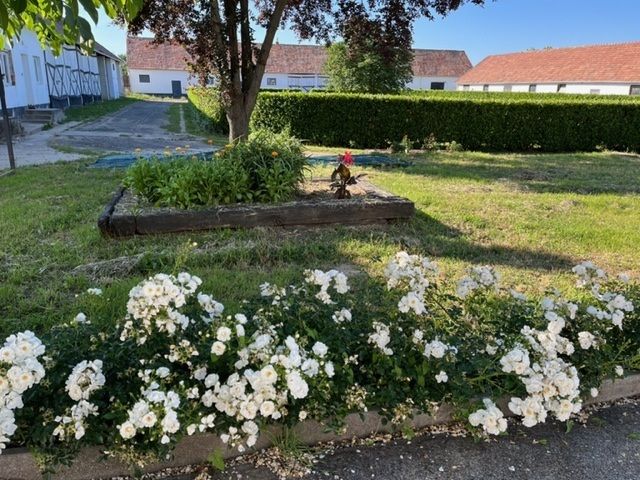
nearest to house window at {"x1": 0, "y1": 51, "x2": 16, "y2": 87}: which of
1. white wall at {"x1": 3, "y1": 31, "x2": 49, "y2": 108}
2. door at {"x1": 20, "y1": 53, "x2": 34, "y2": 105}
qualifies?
white wall at {"x1": 3, "y1": 31, "x2": 49, "y2": 108}

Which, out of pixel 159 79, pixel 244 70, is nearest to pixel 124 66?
pixel 159 79

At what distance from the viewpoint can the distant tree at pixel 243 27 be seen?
24.8 feet

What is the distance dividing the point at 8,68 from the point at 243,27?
11854mm

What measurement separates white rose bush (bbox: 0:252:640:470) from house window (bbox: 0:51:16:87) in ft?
56.1

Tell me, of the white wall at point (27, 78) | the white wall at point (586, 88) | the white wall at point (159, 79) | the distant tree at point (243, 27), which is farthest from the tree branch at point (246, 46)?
the white wall at point (159, 79)

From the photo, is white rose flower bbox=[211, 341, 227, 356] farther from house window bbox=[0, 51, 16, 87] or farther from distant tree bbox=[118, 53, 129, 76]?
distant tree bbox=[118, 53, 129, 76]

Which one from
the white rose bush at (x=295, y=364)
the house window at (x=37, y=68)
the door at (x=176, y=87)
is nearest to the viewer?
the white rose bush at (x=295, y=364)

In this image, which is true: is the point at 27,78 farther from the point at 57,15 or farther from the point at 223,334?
the point at 223,334

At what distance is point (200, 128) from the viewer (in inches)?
683

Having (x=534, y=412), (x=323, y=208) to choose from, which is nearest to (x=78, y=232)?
(x=323, y=208)

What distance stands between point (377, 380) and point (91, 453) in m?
1.10

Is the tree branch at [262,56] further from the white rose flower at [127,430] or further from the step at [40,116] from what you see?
the step at [40,116]

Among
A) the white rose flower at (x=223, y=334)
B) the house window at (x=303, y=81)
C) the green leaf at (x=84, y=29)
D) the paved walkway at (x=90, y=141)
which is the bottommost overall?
the paved walkway at (x=90, y=141)

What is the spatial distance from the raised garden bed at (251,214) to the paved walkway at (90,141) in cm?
579
